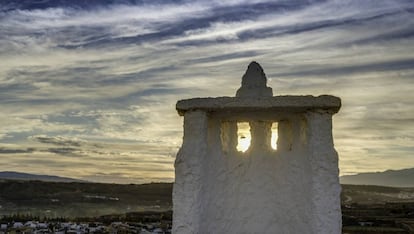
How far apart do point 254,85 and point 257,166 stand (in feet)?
4.62

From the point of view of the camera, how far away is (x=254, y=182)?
30.8ft

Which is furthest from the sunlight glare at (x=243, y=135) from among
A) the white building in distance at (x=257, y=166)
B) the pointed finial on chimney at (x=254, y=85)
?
the pointed finial on chimney at (x=254, y=85)

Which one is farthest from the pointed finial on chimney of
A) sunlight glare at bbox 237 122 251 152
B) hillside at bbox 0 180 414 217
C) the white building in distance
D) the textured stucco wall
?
hillside at bbox 0 180 414 217

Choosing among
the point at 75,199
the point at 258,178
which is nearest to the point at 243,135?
the point at 258,178

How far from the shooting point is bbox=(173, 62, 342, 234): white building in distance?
830cm

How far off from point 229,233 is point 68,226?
8903mm

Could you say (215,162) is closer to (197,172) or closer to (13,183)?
(197,172)

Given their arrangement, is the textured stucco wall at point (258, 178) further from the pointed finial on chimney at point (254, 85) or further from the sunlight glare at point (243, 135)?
the pointed finial on chimney at point (254, 85)

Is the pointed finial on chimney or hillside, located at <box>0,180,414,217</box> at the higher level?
the pointed finial on chimney

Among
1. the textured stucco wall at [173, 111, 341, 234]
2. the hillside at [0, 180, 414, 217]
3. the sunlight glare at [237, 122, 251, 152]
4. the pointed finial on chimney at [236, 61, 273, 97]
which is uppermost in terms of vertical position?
the pointed finial on chimney at [236, 61, 273, 97]

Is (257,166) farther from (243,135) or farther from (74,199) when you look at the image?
(74,199)

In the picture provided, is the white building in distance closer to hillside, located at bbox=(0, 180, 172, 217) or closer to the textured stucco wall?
the textured stucco wall

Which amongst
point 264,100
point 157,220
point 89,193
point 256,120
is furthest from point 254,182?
point 89,193

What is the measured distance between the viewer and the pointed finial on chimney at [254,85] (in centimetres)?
937
